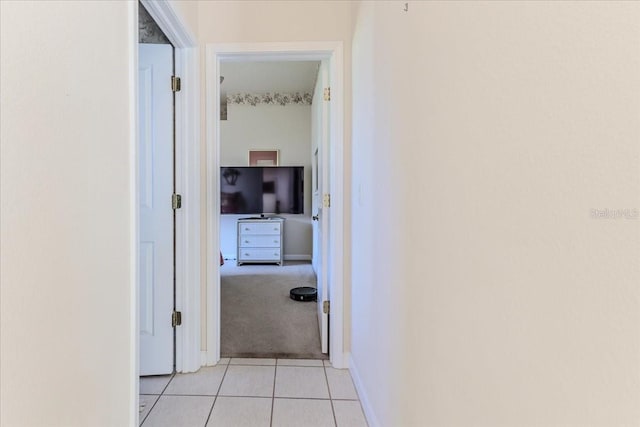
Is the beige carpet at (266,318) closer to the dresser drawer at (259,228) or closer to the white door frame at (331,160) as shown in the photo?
the white door frame at (331,160)

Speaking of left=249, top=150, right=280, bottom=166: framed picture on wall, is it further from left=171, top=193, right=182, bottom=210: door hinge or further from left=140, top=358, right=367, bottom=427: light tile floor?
left=140, top=358, right=367, bottom=427: light tile floor

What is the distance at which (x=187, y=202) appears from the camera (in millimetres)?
1977

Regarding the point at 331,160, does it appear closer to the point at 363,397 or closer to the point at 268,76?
the point at 363,397

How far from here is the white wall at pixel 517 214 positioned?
1.29 feet

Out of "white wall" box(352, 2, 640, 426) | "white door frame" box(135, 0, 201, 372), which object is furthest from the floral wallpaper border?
"white wall" box(352, 2, 640, 426)

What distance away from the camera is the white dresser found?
5.43 m

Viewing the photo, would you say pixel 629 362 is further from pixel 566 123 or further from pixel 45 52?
pixel 45 52

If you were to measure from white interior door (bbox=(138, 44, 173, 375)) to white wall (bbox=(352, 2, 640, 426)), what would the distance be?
145 cm

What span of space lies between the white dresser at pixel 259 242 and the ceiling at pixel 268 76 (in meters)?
2.22

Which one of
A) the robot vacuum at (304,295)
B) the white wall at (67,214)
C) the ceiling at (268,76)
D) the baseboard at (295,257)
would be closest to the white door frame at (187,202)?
the white wall at (67,214)

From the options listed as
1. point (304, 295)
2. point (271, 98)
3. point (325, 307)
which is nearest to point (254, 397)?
point (325, 307)

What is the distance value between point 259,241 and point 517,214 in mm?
5117

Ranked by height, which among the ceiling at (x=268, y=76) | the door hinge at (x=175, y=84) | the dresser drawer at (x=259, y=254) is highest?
the ceiling at (x=268, y=76)

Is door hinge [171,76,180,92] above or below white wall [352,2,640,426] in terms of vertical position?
above
